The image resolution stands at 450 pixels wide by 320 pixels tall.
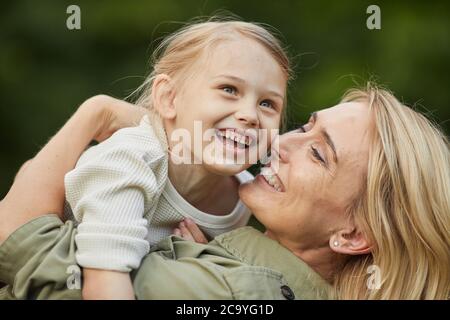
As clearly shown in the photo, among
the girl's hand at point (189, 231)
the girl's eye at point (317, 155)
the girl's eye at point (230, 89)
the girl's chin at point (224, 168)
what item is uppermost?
the girl's eye at point (230, 89)

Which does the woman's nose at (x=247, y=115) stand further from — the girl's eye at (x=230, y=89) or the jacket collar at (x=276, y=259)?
the jacket collar at (x=276, y=259)

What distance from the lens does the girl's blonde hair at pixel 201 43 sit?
2.25 m

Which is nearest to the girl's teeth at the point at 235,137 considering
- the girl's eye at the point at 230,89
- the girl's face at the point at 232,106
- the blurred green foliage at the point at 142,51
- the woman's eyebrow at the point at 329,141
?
the girl's face at the point at 232,106

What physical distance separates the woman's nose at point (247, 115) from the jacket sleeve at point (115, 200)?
0.78ft

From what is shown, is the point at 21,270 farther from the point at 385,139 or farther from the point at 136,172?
the point at 385,139

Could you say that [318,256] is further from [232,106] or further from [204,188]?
[232,106]

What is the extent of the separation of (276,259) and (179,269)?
307 mm

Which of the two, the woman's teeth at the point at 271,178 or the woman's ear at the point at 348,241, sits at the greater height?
the woman's teeth at the point at 271,178

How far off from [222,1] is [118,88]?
0.90m

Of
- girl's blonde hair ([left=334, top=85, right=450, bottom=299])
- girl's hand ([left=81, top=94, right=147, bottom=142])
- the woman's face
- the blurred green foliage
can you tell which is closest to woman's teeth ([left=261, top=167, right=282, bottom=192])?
the woman's face

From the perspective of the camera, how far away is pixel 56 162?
7.29ft

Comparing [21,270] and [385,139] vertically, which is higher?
[385,139]

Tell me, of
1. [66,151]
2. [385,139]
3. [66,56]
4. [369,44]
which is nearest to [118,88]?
[66,56]
